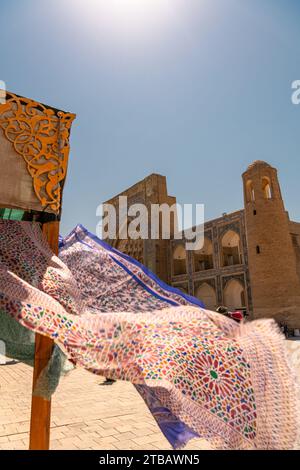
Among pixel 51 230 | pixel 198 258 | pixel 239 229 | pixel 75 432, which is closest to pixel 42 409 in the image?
pixel 51 230

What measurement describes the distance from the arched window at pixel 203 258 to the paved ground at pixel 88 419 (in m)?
16.5

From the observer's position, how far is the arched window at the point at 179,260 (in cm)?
2320

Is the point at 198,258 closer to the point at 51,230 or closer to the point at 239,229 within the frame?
the point at 239,229

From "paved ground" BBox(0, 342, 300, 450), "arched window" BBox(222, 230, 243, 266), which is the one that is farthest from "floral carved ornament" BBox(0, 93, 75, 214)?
"arched window" BBox(222, 230, 243, 266)

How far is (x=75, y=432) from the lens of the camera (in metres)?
3.42

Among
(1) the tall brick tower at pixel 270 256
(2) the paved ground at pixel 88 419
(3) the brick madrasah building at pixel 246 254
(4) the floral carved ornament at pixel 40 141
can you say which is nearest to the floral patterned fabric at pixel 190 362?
(4) the floral carved ornament at pixel 40 141

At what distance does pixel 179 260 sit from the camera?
938 inches

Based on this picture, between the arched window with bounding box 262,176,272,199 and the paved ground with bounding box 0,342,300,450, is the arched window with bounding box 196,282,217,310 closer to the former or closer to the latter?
the arched window with bounding box 262,176,272,199

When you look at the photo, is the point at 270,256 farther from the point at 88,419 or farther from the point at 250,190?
the point at 88,419

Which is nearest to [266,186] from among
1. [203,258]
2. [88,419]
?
[203,258]

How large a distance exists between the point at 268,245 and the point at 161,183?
9.86 m

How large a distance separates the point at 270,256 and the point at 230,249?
5.94 m

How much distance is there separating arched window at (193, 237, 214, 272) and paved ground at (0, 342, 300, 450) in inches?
648

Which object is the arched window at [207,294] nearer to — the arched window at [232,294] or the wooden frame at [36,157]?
the arched window at [232,294]
